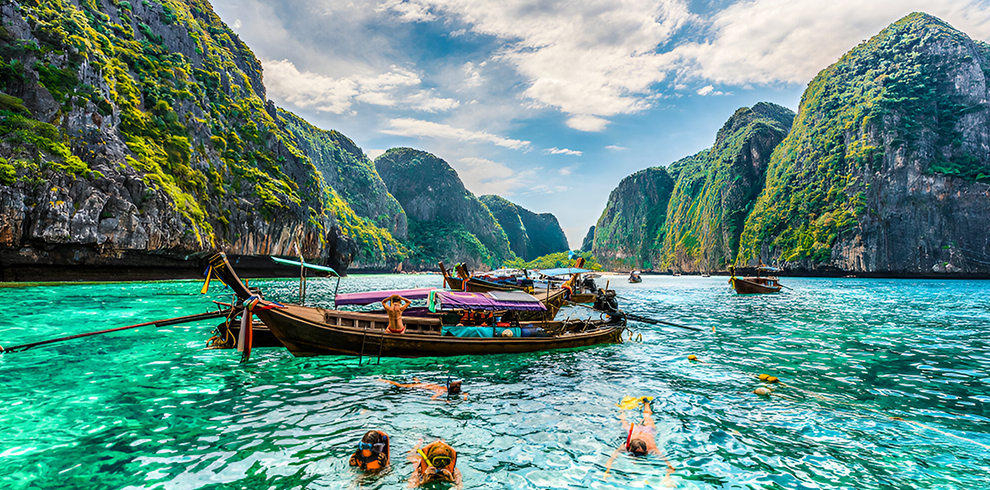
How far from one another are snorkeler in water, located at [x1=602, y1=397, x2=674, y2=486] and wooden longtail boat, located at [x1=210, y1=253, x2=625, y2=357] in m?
6.67

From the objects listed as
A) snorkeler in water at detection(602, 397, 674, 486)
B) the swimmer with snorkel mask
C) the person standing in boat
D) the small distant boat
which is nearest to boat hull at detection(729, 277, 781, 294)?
the small distant boat

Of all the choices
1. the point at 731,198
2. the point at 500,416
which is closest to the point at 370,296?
the point at 500,416

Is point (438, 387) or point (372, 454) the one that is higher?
point (372, 454)

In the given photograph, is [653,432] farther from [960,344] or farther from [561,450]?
[960,344]

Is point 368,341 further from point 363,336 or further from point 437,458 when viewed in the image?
point 437,458

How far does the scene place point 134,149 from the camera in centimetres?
4194

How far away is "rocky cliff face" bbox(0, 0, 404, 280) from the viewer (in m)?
31.8

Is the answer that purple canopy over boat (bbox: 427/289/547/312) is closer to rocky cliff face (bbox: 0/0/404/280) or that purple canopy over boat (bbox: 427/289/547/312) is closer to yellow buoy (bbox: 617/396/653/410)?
yellow buoy (bbox: 617/396/653/410)

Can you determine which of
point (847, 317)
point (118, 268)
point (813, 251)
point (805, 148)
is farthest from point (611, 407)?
point (805, 148)

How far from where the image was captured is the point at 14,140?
30.7m

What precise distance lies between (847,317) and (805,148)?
437 ft

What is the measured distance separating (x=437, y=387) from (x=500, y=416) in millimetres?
2592

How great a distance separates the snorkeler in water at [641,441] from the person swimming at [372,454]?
352 cm

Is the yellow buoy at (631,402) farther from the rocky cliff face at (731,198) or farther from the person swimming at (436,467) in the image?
the rocky cliff face at (731,198)
